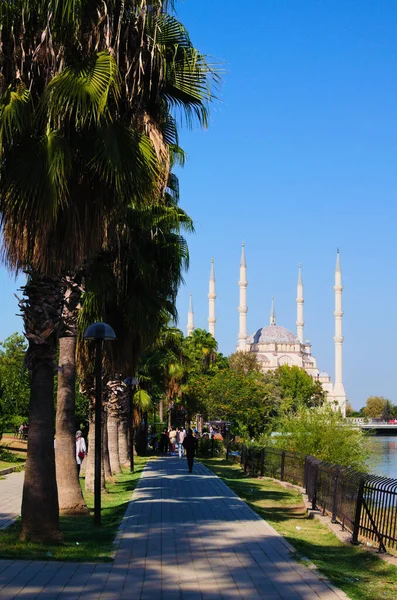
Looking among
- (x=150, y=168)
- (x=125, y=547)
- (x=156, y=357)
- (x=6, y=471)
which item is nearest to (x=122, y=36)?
(x=150, y=168)

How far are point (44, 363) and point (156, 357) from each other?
34.8 metres

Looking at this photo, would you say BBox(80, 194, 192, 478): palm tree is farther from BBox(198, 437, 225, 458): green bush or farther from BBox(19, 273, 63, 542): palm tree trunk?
BBox(198, 437, 225, 458): green bush

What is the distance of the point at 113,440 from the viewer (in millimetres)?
30172

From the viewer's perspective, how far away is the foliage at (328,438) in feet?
92.3

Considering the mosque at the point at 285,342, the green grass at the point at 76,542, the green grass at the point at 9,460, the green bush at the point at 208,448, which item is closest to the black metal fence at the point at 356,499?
the green grass at the point at 76,542

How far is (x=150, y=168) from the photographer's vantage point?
1230 centimetres

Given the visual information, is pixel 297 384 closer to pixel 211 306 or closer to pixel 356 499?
pixel 211 306

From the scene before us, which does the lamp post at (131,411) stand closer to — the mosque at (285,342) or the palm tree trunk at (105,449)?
the palm tree trunk at (105,449)

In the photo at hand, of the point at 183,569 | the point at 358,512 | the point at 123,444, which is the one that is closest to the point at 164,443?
the point at 123,444

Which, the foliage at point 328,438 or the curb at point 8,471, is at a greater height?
the foliage at point 328,438

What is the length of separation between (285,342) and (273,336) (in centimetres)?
384

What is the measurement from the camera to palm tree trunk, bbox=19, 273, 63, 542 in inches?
460

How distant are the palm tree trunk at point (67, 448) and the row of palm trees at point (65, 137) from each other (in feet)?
12.8

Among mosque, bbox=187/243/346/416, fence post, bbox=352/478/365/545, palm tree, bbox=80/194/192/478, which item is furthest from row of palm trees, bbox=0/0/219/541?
mosque, bbox=187/243/346/416
